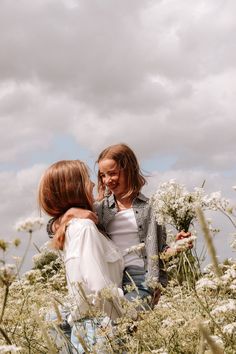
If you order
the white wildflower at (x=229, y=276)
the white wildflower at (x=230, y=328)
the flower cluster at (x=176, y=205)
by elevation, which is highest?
the flower cluster at (x=176, y=205)

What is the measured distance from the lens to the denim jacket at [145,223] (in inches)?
256

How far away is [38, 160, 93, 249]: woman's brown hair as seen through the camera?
547 cm

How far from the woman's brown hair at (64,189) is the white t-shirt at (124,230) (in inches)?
38.9

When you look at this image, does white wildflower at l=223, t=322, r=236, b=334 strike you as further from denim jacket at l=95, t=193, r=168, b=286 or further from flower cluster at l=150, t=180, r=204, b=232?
denim jacket at l=95, t=193, r=168, b=286

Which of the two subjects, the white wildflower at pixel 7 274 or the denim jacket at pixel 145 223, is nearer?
the white wildflower at pixel 7 274

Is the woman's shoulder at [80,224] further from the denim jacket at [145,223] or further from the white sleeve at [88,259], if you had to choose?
the denim jacket at [145,223]

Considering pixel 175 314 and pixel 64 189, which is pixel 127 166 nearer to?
pixel 64 189

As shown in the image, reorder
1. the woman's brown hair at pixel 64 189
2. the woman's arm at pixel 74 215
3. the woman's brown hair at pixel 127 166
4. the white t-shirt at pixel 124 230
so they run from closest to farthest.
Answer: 1. the woman's arm at pixel 74 215
2. the woman's brown hair at pixel 64 189
3. the white t-shirt at pixel 124 230
4. the woman's brown hair at pixel 127 166

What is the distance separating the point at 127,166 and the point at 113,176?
315 millimetres

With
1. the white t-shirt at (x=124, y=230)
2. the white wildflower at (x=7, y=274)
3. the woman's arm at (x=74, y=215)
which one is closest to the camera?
the white wildflower at (x=7, y=274)

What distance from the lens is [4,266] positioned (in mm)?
2277

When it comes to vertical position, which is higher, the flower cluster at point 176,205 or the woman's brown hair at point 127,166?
the woman's brown hair at point 127,166

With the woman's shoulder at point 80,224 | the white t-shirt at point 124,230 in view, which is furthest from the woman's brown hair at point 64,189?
the white t-shirt at point 124,230

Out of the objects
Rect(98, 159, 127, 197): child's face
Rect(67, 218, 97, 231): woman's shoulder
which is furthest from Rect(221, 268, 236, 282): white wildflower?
Rect(98, 159, 127, 197): child's face
